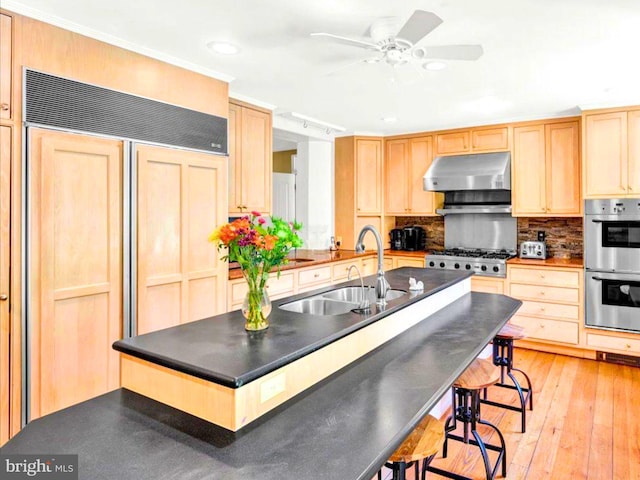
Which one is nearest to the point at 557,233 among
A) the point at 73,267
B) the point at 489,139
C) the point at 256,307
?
the point at 489,139

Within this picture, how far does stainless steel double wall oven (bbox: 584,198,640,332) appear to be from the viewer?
3.92 meters

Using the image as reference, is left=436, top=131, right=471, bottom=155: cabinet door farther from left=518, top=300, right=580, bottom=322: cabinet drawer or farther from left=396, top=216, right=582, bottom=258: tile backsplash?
left=518, top=300, right=580, bottom=322: cabinet drawer

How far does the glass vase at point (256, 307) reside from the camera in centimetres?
169

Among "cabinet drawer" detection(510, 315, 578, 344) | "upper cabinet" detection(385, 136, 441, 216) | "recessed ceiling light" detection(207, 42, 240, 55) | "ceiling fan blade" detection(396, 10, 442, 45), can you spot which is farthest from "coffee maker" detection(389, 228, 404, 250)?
"ceiling fan blade" detection(396, 10, 442, 45)

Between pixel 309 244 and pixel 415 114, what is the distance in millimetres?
2182

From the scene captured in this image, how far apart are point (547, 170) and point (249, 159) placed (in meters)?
3.21

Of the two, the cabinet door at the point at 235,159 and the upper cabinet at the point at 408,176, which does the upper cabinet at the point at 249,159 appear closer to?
the cabinet door at the point at 235,159

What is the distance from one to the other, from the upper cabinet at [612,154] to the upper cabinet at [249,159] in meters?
3.14

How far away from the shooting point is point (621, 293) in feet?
13.1

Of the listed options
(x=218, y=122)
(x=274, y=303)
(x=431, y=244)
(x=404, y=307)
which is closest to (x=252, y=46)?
(x=218, y=122)

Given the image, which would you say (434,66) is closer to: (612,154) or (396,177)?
(612,154)

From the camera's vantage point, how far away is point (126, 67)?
2.64m

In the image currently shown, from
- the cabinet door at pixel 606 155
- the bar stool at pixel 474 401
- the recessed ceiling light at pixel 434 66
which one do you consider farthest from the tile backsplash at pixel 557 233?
the bar stool at pixel 474 401

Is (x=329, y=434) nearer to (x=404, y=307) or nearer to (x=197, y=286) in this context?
(x=404, y=307)
